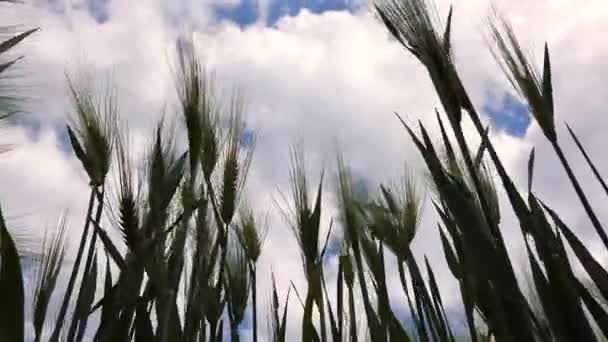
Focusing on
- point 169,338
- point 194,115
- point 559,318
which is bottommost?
point 559,318

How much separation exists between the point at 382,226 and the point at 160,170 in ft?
1.76

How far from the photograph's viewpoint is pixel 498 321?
62 cm

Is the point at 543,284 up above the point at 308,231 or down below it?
below

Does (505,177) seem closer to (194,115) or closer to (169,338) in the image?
(169,338)

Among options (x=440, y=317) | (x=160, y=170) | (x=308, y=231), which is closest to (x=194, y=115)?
(x=160, y=170)

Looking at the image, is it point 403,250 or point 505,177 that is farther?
point 403,250

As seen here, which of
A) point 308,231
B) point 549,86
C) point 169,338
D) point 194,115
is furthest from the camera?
point 308,231

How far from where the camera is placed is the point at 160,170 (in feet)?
3.61

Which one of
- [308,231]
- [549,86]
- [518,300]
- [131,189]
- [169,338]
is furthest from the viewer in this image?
[308,231]

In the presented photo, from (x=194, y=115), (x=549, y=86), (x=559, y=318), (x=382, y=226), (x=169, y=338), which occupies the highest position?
(x=194, y=115)

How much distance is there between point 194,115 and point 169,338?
1.38 ft

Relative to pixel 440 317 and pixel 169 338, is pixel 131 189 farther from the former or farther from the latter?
pixel 440 317

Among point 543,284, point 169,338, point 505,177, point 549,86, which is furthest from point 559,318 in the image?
point 169,338

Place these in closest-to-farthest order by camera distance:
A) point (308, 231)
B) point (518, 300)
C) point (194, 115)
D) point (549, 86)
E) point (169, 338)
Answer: point (518, 300) → point (549, 86) → point (169, 338) → point (194, 115) → point (308, 231)
